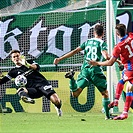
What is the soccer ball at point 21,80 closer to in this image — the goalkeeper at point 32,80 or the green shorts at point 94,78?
the goalkeeper at point 32,80

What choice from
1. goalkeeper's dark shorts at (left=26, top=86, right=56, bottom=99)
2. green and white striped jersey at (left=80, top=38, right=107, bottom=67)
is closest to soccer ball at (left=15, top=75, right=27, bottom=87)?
goalkeeper's dark shorts at (left=26, top=86, right=56, bottom=99)

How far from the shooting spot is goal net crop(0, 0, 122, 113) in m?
15.1

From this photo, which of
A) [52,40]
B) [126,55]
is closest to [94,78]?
[126,55]

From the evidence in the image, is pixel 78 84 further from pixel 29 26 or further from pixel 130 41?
pixel 29 26

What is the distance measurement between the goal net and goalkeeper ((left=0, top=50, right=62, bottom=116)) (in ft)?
4.30

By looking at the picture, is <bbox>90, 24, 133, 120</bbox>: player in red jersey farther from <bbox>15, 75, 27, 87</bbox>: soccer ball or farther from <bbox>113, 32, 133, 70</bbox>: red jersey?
<bbox>15, 75, 27, 87</bbox>: soccer ball

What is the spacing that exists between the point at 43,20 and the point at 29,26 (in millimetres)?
355

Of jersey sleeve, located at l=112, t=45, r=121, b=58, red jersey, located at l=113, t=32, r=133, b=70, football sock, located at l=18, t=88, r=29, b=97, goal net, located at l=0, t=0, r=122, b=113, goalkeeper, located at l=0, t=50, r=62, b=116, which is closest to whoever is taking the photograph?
jersey sleeve, located at l=112, t=45, r=121, b=58

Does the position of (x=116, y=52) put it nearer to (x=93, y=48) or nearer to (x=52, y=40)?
(x=93, y=48)

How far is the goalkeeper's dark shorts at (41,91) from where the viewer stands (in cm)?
1371

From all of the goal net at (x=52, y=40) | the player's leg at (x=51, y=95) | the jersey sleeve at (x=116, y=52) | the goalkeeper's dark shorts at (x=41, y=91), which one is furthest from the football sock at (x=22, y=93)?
the jersey sleeve at (x=116, y=52)

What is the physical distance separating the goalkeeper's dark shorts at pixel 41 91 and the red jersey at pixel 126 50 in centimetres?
257

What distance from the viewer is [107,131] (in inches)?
368

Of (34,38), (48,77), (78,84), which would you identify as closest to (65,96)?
(48,77)
